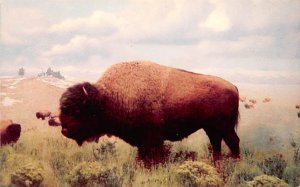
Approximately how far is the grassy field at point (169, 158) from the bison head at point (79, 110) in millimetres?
245

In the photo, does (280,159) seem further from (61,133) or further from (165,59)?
(61,133)

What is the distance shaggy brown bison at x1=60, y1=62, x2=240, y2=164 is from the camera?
16.1 feet

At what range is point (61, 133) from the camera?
5.16m

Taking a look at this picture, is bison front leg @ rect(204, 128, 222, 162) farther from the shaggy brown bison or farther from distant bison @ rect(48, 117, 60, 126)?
distant bison @ rect(48, 117, 60, 126)

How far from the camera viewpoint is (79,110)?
495 centimetres

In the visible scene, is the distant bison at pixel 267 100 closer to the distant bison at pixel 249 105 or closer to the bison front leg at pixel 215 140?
the distant bison at pixel 249 105

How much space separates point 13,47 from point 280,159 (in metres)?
3.40

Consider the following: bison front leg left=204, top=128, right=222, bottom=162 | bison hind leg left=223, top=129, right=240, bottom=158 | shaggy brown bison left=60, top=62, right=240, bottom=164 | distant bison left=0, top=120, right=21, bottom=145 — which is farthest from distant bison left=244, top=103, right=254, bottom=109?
distant bison left=0, top=120, right=21, bottom=145

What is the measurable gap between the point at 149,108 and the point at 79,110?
787 millimetres

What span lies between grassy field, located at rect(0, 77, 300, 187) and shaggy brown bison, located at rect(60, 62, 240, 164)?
16 cm

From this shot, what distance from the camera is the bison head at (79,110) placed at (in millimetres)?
4922

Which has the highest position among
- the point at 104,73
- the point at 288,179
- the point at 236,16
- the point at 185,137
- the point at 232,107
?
the point at 236,16

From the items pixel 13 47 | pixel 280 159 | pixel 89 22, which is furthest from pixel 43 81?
pixel 280 159

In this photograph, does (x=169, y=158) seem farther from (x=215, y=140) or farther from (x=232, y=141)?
(x=232, y=141)
